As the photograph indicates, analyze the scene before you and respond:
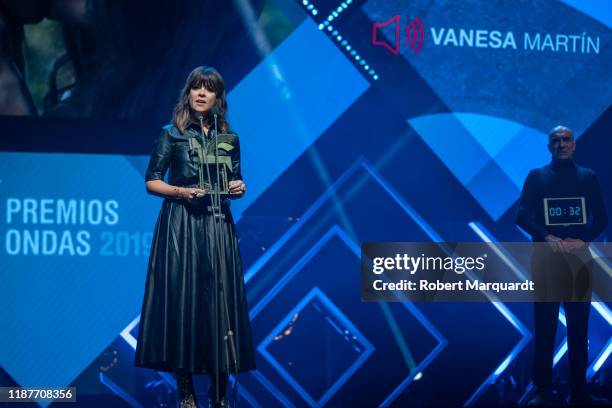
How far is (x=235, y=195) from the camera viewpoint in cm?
367

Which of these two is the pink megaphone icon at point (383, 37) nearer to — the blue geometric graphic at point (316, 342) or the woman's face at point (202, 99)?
the blue geometric graphic at point (316, 342)

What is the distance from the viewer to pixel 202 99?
3750 mm

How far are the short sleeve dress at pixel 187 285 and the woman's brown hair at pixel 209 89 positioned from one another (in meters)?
0.06

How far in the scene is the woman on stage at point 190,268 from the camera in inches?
146

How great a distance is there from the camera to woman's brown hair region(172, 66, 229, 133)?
3742 millimetres

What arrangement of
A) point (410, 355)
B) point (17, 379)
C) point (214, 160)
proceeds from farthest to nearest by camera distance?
point (410, 355) → point (17, 379) → point (214, 160)

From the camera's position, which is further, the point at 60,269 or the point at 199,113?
the point at 60,269

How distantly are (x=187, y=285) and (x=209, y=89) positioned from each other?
81 centimetres

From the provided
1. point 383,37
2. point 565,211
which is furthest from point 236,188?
point 565,211

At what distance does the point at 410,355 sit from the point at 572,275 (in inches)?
41.0

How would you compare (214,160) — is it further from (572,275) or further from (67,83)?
(572,275)

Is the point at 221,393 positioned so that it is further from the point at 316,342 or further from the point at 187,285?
the point at 316,342

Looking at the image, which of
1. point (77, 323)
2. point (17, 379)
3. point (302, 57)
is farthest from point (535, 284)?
point (17, 379)

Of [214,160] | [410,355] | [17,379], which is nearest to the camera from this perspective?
[214,160]
